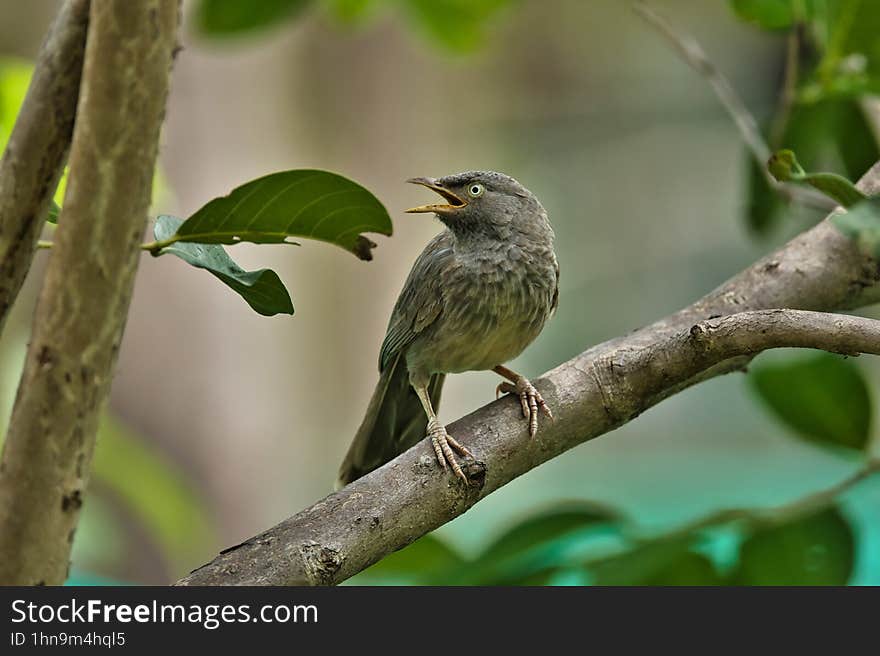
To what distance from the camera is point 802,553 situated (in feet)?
6.56

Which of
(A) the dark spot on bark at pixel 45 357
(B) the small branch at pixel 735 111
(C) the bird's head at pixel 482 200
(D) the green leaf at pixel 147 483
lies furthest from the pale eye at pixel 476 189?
(D) the green leaf at pixel 147 483

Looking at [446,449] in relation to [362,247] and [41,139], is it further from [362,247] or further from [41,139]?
[41,139]

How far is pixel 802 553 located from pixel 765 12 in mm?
1167

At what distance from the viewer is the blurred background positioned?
198 inches

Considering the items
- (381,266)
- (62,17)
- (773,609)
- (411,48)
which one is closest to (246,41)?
(62,17)

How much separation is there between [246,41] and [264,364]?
9.18 feet

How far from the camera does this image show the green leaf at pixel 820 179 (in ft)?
4.29

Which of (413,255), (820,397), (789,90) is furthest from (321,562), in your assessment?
(413,255)

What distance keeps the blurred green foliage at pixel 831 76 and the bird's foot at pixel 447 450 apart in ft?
3.94

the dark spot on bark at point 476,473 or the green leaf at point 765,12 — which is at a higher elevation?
the green leaf at point 765,12

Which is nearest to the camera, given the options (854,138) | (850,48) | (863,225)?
(863,225)

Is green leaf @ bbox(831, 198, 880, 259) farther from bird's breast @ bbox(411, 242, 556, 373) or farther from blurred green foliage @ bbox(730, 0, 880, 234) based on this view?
blurred green foliage @ bbox(730, 0, 880, 234)

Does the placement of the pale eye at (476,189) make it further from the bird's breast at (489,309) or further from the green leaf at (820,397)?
the green leaf at (820,397)

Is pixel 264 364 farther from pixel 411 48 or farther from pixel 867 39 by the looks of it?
pixel 867 39
